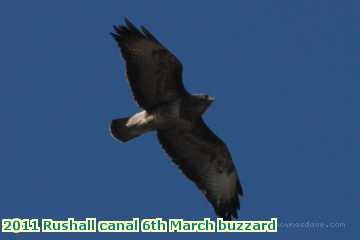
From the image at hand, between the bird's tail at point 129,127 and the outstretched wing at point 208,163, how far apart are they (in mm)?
689

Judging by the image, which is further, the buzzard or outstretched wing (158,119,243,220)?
outstretched wing (158,119,243,220)

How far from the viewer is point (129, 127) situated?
15516 millimetres

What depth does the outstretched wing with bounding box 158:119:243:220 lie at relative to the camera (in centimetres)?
1622

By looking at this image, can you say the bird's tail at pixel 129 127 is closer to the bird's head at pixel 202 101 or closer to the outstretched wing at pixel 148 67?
the outstretched wing at pixel 148 67

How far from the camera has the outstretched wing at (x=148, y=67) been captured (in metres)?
15.5

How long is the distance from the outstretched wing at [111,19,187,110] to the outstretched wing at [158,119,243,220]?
0.73 metres

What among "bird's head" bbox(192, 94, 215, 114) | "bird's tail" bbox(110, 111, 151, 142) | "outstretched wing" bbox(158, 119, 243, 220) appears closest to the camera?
"bird's head" bbox(192, 94, 215, 114)

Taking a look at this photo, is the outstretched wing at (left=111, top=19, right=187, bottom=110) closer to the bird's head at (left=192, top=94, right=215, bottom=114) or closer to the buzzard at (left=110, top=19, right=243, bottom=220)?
the buzzard at (left=110, top=19, right=243, bottom=220)

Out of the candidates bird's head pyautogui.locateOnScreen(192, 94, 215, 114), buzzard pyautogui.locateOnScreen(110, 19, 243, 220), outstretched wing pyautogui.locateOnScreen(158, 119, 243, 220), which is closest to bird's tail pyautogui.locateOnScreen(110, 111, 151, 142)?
buzzard pyautogui.locateOnScreen(110, 19, 243, 220)

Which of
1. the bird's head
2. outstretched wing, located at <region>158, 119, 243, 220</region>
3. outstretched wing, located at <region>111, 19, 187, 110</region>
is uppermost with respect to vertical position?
outstretched wing, located at <region>111, 19, 187, 110</region>

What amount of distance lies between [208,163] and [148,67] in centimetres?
200

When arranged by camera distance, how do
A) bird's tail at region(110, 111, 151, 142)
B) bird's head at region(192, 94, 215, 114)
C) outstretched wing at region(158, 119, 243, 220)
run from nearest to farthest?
bird's head at region(192, 94, 215, 114)
bird's tail at region(110, 111, 151, 142)
outstretched wing at region(158, 119, 243, 220)

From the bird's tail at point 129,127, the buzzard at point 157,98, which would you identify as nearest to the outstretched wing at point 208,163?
the buzzard at point 157,98

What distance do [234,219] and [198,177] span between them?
3.26 ft
